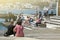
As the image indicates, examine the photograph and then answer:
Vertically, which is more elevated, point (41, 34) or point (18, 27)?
point (18, 27)

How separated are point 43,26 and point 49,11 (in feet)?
0.82

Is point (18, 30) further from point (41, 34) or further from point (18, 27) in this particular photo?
point (41, 34)

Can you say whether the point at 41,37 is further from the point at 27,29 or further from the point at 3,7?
the point at 3,7

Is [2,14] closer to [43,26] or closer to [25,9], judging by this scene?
[25,9]

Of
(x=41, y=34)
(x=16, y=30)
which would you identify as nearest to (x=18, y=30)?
(x=16, y=30)

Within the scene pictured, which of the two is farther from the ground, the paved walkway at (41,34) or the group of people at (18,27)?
the group of people at (18,27)

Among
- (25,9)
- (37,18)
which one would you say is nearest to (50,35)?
(37,18)

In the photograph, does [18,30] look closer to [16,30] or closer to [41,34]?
[16,30]

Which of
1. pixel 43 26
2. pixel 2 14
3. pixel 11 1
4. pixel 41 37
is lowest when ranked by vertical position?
pixel 41 37

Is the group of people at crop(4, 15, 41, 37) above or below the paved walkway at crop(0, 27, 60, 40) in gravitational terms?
above

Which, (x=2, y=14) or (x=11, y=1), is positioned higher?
(x=11, y=1)

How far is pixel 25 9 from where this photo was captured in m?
2.50

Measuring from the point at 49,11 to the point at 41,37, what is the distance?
419 mm

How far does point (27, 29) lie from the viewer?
247 centimetres
